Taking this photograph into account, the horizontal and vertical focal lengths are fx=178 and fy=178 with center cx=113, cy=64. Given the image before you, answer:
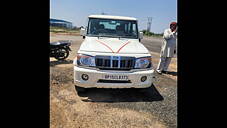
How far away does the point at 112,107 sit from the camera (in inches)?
140

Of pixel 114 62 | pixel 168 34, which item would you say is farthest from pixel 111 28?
pixel 168 34

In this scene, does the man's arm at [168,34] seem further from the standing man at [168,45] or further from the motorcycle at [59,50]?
the motorcycle at [59,50]

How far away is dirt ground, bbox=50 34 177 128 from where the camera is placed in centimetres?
297

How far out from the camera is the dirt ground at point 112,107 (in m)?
2.97

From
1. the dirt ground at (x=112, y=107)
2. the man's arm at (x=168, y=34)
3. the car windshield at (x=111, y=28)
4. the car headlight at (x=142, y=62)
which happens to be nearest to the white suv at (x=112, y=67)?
the car headlight at (x=142, y=62)

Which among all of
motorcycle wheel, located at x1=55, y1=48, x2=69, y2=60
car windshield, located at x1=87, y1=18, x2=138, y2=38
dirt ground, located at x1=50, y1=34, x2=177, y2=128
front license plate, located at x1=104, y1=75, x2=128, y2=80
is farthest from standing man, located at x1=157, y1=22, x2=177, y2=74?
motorcycle wheel, located at x1=55, y1=48, x2=69, y2=60

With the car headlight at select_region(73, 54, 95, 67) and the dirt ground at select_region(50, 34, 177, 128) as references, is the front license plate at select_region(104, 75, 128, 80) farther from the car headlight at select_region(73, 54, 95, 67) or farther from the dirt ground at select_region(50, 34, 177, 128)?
the dirt ground at select_region(50, 34, 177, 128)

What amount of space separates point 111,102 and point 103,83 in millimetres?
443

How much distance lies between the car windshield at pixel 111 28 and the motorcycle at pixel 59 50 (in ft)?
10.6

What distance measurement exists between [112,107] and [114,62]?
93 cm

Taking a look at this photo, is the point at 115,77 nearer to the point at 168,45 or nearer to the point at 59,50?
the point at 168,45
